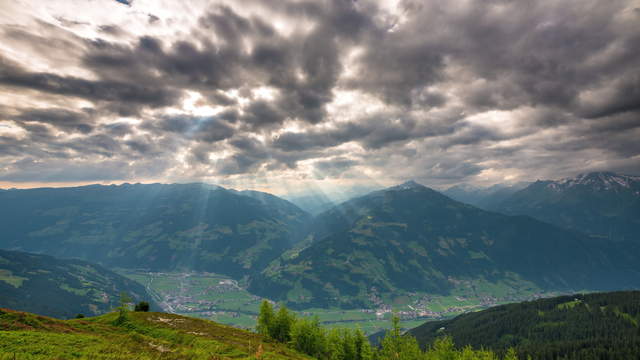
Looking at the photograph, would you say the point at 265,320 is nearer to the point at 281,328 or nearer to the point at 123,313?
the point at 281,328

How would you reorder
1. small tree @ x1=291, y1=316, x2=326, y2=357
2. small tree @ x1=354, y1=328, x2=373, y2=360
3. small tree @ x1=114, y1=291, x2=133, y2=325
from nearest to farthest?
small tree @ x1=114, y1=291, x2=133, y2=325, small tree @ x1=354, y1=328, x2=373, y2=360, small tree @ x1=291, y1=316, x2=326, y2=357

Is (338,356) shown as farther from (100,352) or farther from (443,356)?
(100,352)

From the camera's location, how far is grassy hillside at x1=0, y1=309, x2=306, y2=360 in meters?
37.8

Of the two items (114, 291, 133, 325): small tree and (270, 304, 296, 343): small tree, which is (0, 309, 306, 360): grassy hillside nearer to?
(114, 291, 133, 325): small tree

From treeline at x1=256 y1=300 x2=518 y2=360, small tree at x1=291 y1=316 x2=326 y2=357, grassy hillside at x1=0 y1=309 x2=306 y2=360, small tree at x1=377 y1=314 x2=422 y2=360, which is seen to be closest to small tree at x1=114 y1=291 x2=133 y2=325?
grassy hillside at x1=0 y1=309 x2=306 y2=360

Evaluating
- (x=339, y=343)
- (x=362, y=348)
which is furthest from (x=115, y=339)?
(x=362, y=348)

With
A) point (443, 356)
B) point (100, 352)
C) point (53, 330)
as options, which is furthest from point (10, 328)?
point (443, 356)

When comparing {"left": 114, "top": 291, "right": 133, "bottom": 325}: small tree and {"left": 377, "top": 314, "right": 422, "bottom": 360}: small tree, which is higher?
{"left": 114, "top": 291, "right": 133, "bottom": 325}: small tree

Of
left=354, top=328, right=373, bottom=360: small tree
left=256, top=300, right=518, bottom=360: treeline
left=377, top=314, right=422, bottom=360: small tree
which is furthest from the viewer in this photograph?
left=377, top=314, right=422, bottom=360: small tree

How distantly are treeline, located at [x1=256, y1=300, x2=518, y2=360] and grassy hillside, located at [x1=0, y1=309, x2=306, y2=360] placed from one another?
69.3ft

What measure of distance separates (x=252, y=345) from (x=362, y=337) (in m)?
40.5

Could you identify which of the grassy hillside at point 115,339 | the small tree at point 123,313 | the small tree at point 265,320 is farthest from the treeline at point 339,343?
the small tree at point 123,313

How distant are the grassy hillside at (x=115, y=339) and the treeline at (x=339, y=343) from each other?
2113 centimetres

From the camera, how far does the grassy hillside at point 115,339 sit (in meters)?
37.8
